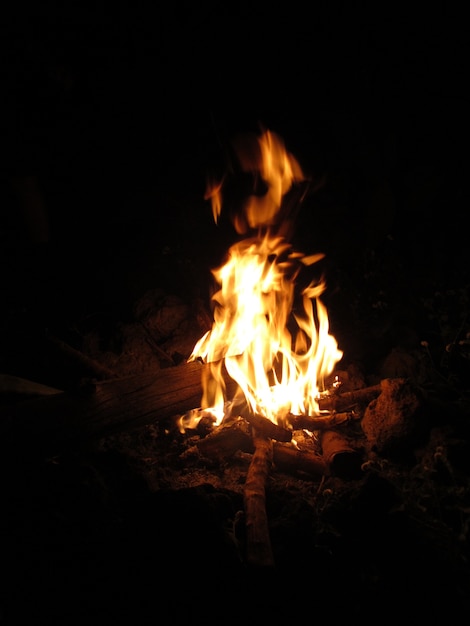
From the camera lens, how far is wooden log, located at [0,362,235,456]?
271 cm

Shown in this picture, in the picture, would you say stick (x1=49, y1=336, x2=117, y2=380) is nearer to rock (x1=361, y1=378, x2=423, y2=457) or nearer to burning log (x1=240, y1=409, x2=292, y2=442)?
burning log (x1=240, y1=409, x2=292, y2=442)

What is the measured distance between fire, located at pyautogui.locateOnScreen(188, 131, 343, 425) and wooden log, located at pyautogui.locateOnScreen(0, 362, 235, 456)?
0.40 m

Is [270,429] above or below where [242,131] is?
below

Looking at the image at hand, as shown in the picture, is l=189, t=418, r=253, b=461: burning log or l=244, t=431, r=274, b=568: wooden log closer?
l=244, t=431, r=274, b=568: wooden log

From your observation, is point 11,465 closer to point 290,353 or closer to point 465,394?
point 290,353

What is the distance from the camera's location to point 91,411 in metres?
2.91

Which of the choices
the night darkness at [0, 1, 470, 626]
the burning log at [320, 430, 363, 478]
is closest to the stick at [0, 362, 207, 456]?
the burning log at [320, 430, 363, 478]

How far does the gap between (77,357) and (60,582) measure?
1401 mm

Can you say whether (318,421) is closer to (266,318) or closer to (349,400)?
(349,400)

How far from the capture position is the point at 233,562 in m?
2.07

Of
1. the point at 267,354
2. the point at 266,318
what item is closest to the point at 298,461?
the point at 267,354

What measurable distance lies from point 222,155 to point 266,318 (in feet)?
8.12

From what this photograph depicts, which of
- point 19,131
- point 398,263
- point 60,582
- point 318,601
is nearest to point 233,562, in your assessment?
point 318,601

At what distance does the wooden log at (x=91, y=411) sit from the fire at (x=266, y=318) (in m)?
0.40
